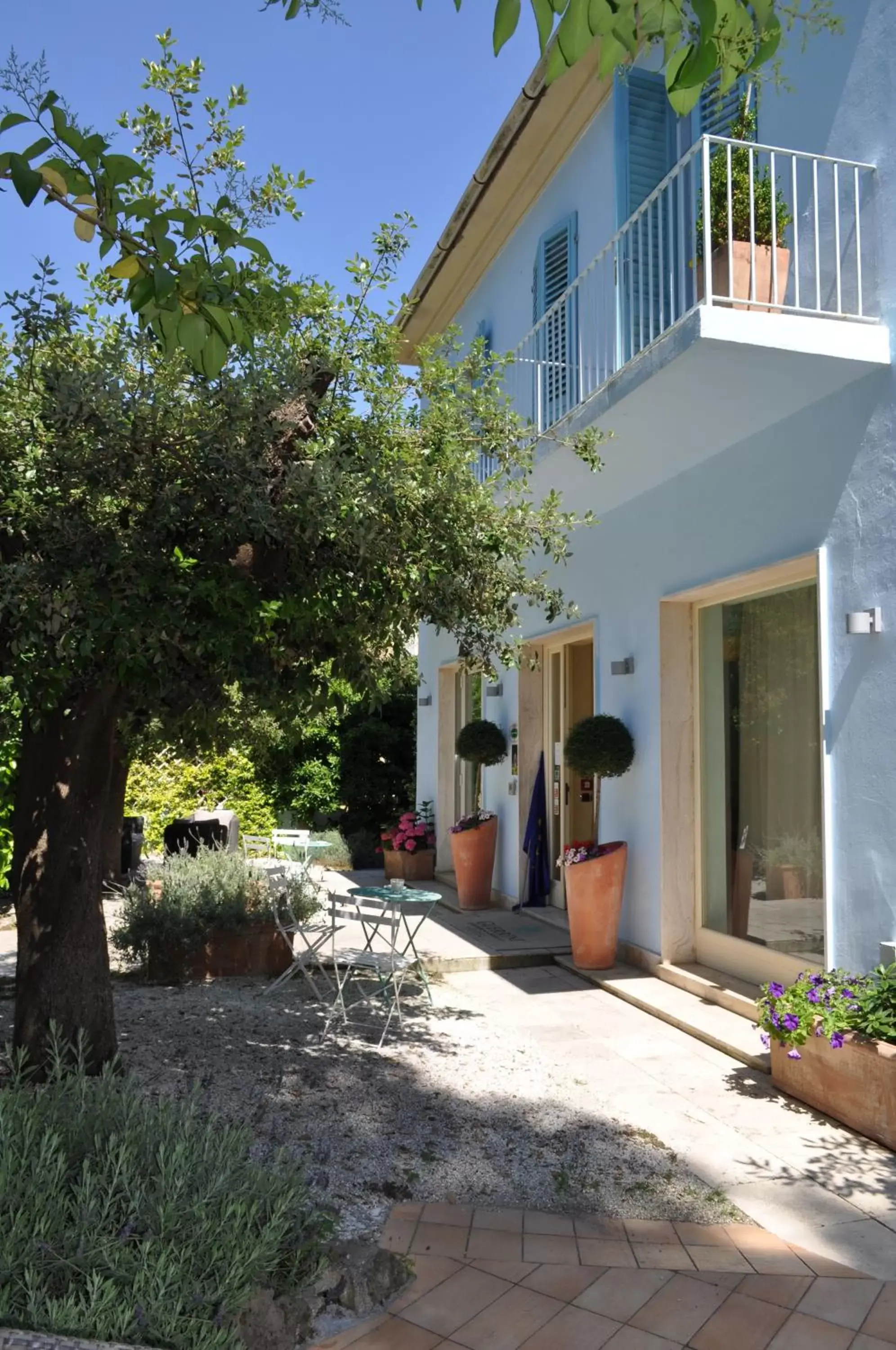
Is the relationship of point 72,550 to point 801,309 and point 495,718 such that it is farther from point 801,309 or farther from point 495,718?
point 495,718

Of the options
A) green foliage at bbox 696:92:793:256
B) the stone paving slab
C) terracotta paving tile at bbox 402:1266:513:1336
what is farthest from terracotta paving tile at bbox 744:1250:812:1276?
green foliage at bbox 696:92:793:256

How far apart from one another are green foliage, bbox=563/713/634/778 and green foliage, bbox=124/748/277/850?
6152 mm

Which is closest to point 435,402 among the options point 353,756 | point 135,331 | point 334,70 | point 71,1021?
point 135,331

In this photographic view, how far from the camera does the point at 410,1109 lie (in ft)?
14.7

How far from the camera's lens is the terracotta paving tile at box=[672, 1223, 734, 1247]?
3.33 meters

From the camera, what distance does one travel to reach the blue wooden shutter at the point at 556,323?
816cm

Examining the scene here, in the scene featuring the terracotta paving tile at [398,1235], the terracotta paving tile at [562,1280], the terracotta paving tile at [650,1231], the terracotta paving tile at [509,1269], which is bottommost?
the terracotta paving tile at [650,1231]

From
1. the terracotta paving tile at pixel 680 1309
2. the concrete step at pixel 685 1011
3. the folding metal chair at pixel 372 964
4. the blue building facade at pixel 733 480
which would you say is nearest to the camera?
the terracotta paving tile at pixel 680 1309

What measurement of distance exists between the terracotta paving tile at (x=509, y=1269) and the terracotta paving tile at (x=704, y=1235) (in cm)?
57

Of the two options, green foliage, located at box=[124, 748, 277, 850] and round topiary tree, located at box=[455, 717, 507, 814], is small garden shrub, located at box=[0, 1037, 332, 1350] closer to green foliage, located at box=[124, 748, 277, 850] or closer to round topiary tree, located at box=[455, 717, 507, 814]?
round topiary tree, located at box=[455, 717, 507, 814]

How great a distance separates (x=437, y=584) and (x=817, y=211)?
10.1 feet

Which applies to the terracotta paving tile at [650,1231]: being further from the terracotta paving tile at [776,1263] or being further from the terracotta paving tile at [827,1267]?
the terracotta paving tile at [827,1267]

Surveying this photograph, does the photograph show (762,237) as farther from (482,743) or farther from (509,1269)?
(482,743)

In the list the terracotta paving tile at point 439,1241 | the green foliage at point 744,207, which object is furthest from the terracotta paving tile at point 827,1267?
the green foliage at point 744,207
